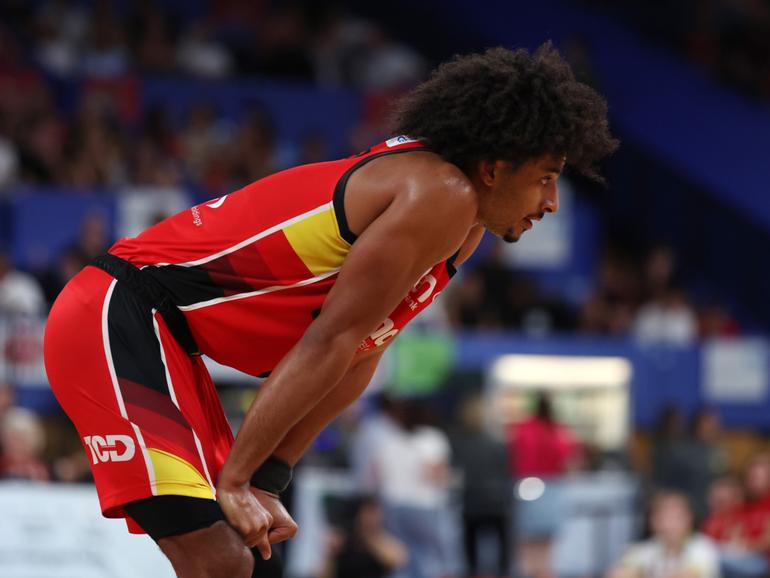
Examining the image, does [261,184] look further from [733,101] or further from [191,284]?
[733,101]

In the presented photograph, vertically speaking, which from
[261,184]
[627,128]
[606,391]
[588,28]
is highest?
[588,28]

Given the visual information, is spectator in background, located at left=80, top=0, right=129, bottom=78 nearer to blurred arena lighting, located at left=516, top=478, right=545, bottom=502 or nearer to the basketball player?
blurred arena lighting, located at left=516, top=478, right=545, bottom=502

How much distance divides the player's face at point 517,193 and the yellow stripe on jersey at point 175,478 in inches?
40.7

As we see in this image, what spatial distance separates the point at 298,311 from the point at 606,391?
32.6 ft

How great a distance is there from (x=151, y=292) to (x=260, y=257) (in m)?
0.32

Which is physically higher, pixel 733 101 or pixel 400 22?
pixel 400 22

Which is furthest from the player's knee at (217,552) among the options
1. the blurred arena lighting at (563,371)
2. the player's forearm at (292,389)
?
the blurred arena lighting at (563,371)

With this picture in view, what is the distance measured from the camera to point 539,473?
1130 cm

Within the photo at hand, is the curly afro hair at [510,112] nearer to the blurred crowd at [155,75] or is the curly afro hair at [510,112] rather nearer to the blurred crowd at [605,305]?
the blurred crowd at [155,75]

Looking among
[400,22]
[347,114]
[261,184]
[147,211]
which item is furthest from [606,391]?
[261,184]

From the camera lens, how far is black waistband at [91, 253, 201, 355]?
3633mm

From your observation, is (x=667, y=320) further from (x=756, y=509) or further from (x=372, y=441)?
(x=372, y=441)

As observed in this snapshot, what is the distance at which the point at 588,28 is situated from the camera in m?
16.1

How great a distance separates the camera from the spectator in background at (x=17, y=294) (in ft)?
34.3
